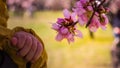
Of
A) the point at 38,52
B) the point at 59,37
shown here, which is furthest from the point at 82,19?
the point at 38,52

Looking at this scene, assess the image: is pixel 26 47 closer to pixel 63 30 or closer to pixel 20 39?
pixel 20 39

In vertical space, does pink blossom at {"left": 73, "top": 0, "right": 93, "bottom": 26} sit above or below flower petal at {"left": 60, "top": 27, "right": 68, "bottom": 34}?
above

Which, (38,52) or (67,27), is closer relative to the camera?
(38,52)

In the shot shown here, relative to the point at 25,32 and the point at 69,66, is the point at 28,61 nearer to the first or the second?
the point at 25,32

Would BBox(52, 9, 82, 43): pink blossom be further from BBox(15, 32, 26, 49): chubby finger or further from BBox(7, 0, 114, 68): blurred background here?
BBox(7, 0, 114, 68): blurred background

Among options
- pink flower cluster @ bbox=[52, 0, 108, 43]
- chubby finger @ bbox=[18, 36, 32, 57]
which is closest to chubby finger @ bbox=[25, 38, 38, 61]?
chubby finger @ bbox=[18, 36, 32, 57]

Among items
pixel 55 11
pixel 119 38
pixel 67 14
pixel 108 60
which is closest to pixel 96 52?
pixel 108 60

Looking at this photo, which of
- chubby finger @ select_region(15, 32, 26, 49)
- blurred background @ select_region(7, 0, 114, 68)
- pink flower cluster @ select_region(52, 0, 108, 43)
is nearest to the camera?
chubby finger @ select_region(15, 32, 26, 49)

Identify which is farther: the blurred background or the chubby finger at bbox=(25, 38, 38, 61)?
the blurred background
